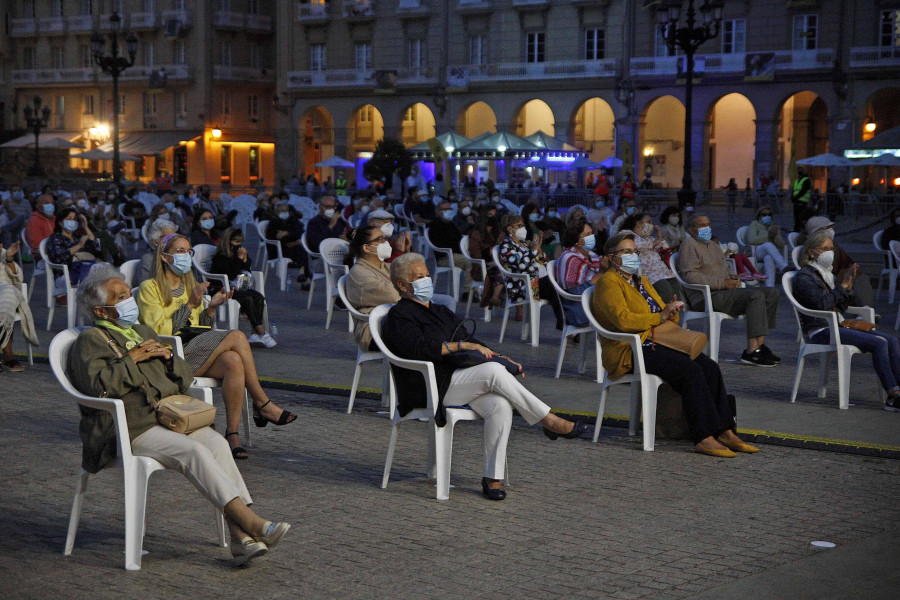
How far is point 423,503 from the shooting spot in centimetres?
650

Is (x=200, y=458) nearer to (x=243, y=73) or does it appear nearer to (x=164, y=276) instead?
(x=164, y=276)

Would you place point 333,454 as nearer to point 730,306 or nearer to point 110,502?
point 110,502

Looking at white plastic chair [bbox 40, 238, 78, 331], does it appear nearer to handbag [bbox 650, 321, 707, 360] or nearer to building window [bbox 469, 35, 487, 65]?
handbag [bbox 650, 321, 707, 360]

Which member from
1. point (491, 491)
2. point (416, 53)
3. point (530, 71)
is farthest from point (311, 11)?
point (491, 491)

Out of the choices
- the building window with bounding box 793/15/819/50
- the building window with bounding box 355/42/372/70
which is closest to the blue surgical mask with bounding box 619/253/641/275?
the building window with bounding box 793/15/819/50

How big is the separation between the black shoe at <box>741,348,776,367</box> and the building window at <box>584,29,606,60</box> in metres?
37.2

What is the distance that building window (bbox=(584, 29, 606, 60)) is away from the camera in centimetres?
4703

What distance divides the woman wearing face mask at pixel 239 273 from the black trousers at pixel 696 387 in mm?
5361

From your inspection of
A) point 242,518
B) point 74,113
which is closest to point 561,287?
point 242,518

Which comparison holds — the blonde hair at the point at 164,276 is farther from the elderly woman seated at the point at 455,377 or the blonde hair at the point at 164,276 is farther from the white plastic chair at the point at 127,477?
the white plastic chair at the point at 127,477

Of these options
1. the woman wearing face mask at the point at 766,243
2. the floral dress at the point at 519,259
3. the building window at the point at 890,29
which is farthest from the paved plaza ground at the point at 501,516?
the building window at the point at 890,29

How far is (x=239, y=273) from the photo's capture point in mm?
12508

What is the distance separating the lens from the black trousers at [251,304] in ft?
40.1

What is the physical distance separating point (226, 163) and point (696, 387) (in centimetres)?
5321
